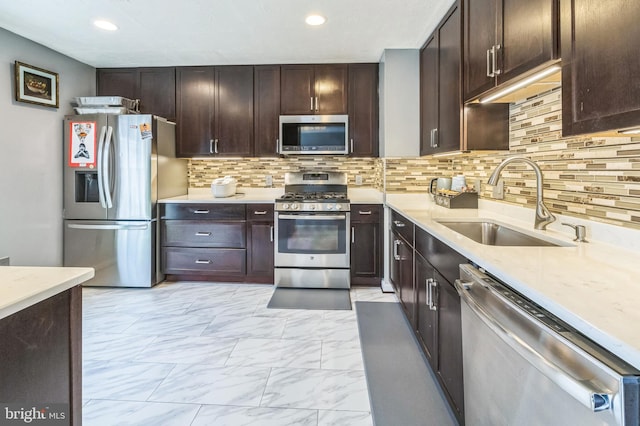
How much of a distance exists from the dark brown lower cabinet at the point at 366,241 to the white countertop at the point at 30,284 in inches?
111

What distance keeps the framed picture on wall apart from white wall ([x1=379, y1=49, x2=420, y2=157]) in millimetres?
3141

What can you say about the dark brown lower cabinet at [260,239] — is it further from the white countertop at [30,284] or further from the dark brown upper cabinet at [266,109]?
the white countertop at [30,284]

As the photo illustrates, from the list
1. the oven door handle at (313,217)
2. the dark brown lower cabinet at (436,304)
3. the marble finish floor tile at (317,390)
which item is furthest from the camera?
the oven door handle at (313,217)

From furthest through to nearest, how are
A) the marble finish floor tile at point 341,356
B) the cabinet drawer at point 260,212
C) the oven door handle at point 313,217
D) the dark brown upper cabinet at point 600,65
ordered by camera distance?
1. the cabinet drawer at point 260,212
2. the oven door handle at point 313,217
3. the marble finish floor tile at point 341,356
4. the dark brown upper cabinet at point 600,65

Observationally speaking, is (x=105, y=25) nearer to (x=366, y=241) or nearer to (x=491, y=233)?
(x=366, y=241)

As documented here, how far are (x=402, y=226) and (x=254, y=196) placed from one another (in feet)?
6.41

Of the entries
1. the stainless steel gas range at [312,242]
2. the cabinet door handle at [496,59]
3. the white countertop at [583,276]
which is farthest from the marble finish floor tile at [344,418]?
the stainless steel gas range at [312,242]

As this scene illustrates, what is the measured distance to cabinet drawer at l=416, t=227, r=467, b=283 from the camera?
160 cm

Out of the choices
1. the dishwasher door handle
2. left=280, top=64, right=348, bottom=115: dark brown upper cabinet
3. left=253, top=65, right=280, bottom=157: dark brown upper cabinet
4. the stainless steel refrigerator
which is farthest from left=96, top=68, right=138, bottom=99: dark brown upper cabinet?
the dishwasher door handle

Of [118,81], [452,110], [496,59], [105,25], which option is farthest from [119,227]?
[496,59]

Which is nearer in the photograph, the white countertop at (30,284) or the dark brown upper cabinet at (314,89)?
the white countertop at (30,284)

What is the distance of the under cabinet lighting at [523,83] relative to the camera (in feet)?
4.94

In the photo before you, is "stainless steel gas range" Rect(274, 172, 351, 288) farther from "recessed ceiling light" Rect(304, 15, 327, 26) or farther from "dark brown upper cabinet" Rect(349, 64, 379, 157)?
"recessed ceiling light" Rect(304, 15, 327, 26)

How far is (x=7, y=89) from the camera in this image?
3035 millimetres
